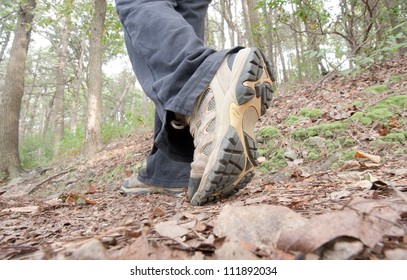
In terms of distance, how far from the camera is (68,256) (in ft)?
1.74

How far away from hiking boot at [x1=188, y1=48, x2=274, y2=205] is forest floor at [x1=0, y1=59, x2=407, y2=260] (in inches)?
3.7

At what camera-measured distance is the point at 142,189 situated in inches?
73.0

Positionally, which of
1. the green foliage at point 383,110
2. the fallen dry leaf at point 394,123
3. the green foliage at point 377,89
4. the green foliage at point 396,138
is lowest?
the green foliage at point 396,138

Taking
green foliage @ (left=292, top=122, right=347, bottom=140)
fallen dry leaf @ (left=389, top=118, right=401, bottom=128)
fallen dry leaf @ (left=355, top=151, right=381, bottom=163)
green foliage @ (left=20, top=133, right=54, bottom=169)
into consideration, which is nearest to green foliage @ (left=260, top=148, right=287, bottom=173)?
green foliage @ (left=292, top=122, right=347, bottom=140)

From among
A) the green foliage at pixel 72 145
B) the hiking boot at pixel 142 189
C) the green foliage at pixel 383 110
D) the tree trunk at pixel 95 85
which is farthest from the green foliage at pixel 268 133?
the green foliage at pixel 72 145

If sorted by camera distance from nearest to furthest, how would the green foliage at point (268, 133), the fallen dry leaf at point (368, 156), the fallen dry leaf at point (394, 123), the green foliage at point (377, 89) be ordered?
the fallen dry leaf at point (368, 156), the fallen dry leaf at point (394, 123), the green foliage at point (268, 133), the green foliage at point (377, 89)

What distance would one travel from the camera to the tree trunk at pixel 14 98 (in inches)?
241

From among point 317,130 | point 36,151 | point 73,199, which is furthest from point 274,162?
point 36,151

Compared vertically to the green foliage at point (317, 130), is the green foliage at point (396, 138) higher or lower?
lower

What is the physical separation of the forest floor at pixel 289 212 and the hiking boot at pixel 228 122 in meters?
0.09

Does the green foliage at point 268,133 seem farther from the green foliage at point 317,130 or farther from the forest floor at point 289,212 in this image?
the green foliage at point 317,130

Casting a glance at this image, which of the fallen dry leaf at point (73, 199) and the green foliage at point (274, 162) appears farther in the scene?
the green foliage at point (274, 162)

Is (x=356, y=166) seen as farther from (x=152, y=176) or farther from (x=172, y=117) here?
(x=152, y=176)

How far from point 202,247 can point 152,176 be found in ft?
4.27
